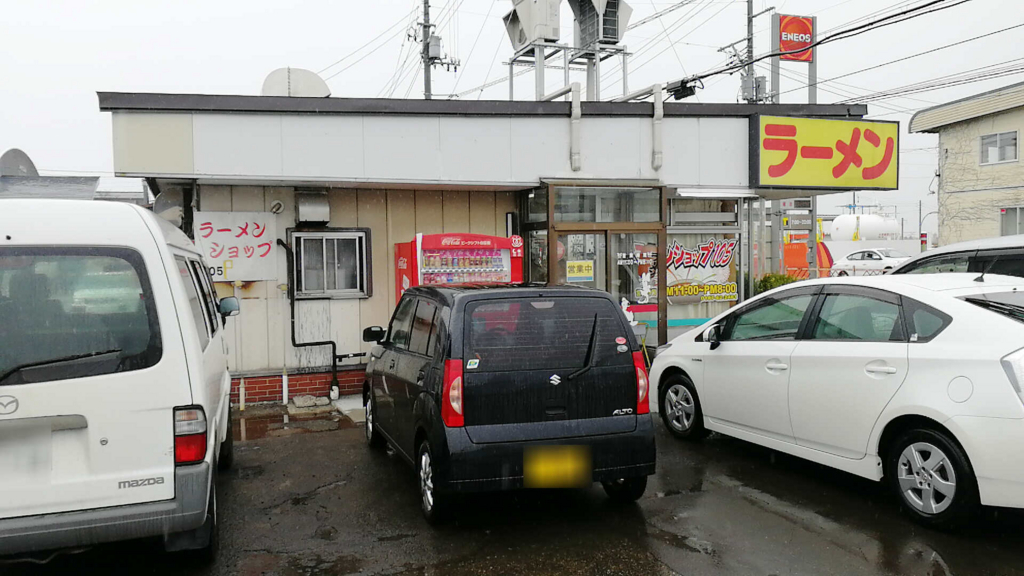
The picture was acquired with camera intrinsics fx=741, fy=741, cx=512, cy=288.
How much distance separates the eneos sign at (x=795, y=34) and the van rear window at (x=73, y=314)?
61.7ft

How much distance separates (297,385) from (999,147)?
85.1 feet

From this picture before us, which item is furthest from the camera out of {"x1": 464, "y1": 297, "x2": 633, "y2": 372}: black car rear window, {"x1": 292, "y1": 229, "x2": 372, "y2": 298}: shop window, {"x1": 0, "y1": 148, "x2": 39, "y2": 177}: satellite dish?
{"x1": 292, "y1": 229, "x2": 372, "y2": 298}: shop window

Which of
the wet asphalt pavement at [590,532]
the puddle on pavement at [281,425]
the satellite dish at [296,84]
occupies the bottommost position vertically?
the puddle on pavement at [281,425]

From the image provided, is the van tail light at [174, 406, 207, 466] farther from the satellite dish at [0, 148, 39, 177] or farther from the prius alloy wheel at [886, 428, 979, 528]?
the satellite dish at [0, 148, 39, 177]

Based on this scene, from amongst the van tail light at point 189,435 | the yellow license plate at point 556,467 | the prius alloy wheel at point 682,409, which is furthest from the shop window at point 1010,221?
the van tail light at point 189,435

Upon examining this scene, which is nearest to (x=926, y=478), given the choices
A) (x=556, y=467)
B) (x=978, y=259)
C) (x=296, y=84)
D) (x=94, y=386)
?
(x=556, y=467)

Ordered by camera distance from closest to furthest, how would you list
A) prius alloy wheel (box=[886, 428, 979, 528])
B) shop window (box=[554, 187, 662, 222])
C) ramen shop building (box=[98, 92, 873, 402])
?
prius alloy wheel (box=[886, 428, 979, 528]), ramen shop building (box=[98, 92, 873, 402]), shop window (box=[554, 187, 662, 222])

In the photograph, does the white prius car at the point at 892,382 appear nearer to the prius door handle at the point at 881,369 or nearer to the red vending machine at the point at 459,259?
the prius door handle at the point at 881,369

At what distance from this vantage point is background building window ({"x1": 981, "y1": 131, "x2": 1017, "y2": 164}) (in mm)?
24861

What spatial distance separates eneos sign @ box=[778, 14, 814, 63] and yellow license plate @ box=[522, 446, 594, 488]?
17.3m

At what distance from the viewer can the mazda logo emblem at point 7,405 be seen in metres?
3.27

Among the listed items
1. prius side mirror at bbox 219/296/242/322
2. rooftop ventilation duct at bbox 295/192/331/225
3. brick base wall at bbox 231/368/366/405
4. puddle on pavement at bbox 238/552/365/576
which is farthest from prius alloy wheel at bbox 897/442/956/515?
rooftop ventilation duct at bbox 295/192/331/225

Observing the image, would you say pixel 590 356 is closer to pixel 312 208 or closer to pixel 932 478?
pixel 932 478

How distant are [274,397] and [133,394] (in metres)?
5.85
